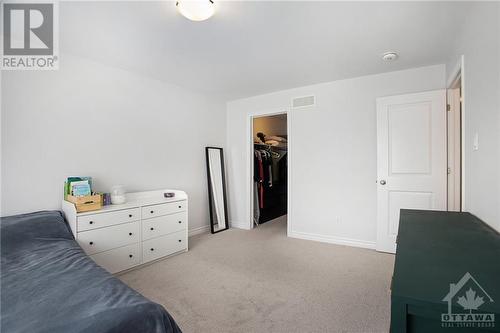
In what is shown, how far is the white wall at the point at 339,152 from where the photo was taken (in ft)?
10.2

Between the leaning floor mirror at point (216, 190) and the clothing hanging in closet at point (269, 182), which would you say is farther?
the clothing hanging in closet at point (269, 182)

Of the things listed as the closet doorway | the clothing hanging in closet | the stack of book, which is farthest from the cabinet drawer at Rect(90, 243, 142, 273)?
the clothing hanging in closet

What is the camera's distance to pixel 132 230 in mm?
2588

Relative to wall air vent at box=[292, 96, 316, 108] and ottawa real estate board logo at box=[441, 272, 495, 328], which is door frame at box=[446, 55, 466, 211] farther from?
ottawa real estate board logo at box=[441, 272, 495, 328]

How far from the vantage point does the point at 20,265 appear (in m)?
1.55

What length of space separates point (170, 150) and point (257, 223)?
210 cm

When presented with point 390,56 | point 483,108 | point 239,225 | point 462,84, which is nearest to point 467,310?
point 483,108

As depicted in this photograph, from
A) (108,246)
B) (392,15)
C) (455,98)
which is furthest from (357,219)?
(108,246)

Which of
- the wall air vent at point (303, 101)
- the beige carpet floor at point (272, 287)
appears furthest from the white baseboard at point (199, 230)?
the wall air vent at point (303, 101)

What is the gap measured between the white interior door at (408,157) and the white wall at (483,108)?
89 centimetres

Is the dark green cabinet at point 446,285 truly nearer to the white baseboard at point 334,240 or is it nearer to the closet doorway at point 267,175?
the white baseboard at point 334,240

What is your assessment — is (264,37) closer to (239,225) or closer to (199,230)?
(199,230)

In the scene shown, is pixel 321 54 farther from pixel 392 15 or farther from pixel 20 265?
pixel 20 265

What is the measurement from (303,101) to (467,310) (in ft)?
11.0
